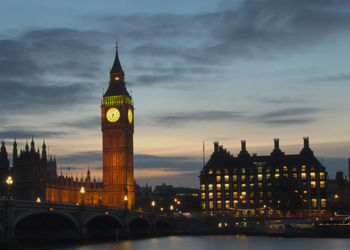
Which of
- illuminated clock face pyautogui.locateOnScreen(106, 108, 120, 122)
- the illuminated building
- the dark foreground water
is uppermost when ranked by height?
illuminated clock face pyautogui.locateOnScreen(106, 108, 120, 122)

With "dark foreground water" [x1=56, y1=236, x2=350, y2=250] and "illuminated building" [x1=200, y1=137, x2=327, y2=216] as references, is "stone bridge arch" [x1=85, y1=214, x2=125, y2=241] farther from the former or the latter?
"illuminated building" [x1=200, y1=137, x2=327, y2=216]

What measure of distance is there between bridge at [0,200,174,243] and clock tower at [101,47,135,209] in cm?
3924

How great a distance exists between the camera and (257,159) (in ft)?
633

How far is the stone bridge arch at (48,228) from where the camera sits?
101562 millimetres

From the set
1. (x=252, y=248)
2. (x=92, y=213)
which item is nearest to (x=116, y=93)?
(x=92, y=213)

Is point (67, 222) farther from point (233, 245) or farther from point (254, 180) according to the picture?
point (254, 180)

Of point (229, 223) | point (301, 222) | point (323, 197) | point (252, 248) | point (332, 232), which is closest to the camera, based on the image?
point (252, 248)

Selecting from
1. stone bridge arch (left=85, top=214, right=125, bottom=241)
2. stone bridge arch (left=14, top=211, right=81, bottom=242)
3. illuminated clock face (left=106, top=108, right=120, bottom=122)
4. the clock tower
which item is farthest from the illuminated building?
stone bridge arch (left=14, top=211, right=81, bottom=242)

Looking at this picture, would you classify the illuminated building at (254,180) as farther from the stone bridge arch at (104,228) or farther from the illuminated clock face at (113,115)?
the stone bridge arch at (104,228)

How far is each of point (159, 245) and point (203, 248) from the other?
10083 millimetres

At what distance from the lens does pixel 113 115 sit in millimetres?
191375

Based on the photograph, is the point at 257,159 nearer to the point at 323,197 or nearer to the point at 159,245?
the point at 323,197

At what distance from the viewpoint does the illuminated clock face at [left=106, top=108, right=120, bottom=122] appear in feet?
627

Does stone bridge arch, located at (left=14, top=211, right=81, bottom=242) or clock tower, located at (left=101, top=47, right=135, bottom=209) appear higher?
clock tower, located at (left=101, top=47, right=135, bottom=209)
